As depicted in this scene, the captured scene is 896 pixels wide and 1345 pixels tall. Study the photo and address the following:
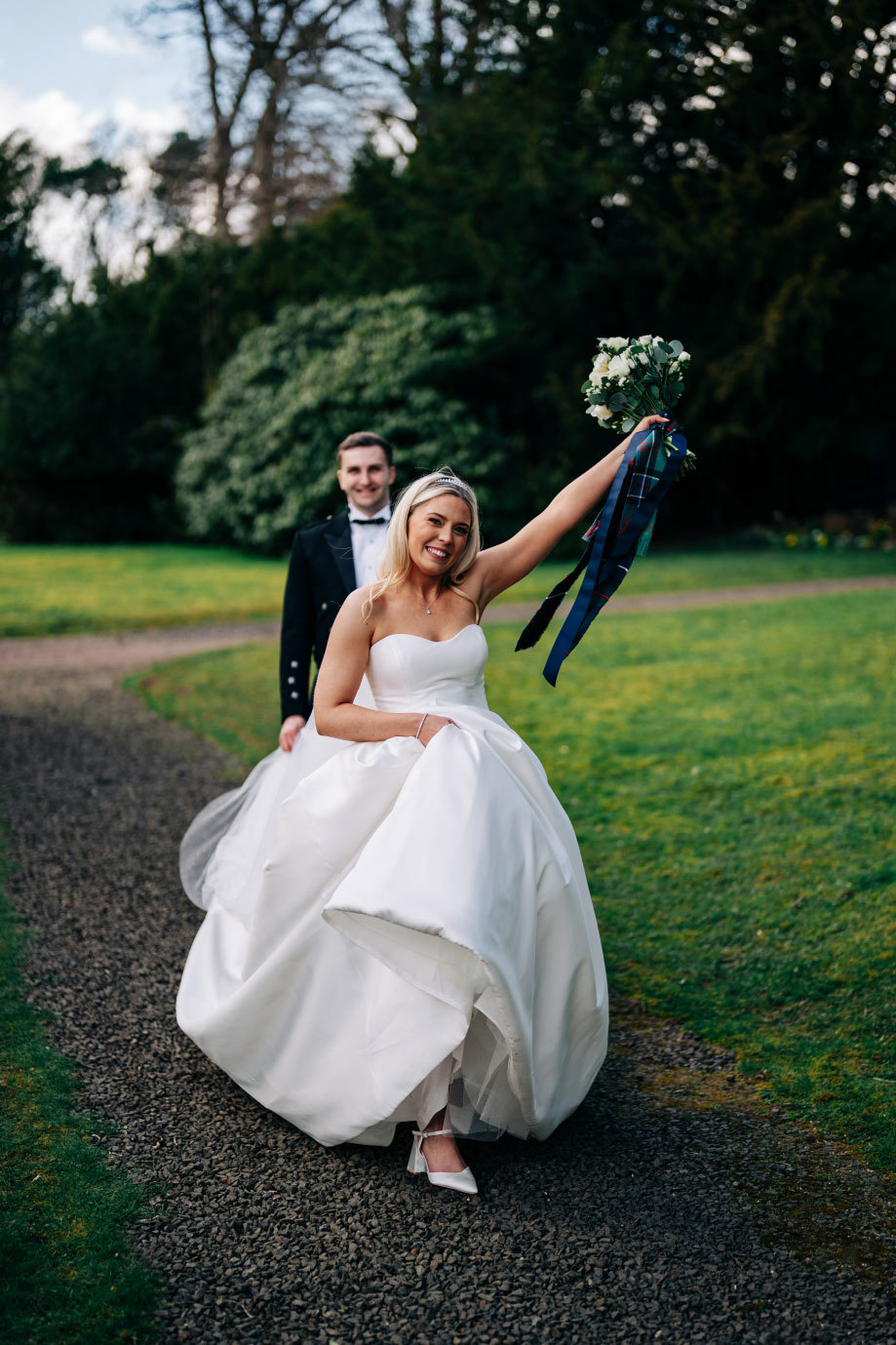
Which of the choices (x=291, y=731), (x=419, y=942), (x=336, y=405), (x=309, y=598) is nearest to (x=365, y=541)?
(x=309, y=598)

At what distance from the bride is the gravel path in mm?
157

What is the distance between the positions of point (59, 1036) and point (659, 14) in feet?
72.9

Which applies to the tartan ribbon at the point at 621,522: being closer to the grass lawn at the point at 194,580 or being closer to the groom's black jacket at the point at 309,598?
the groom's black jacket at the point at 309,598

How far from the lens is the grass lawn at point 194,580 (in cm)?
1479

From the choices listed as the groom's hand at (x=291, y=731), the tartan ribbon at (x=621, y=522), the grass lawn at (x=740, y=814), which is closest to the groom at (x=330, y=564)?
the groom's hand at (x=291, y=731)

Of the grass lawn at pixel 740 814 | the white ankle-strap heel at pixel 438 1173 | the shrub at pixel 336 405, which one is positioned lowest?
the white ankle-strap heel at pixel 438 1173

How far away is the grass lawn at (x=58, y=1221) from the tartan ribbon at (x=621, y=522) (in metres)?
1.90

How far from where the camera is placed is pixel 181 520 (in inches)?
1064

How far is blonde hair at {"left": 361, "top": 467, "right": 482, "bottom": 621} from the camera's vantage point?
10.9 feet

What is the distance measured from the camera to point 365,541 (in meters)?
4.91

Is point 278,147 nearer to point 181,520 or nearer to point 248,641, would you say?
point 181,520

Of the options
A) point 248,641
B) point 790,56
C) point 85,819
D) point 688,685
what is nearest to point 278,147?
point 790,56

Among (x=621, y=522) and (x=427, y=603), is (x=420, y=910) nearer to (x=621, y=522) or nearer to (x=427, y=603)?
(x=427, y=603)

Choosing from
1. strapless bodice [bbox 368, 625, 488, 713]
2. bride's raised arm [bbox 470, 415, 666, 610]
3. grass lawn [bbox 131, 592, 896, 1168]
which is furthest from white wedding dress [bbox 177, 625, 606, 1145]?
grass lawn [bbox 131, 592, 896, 1168]
